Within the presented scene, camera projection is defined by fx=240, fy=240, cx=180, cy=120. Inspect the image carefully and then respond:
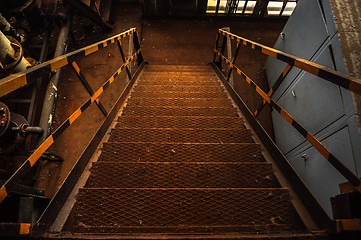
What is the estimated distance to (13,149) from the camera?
14.7 feet

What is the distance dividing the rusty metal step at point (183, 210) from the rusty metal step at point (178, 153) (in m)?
0.59

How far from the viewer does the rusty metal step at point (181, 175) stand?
7.54 feet

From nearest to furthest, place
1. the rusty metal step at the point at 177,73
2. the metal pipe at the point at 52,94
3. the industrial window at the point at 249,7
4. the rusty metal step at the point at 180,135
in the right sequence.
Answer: the rusty metal step at the point at 180,135 → the metal pipe at the point at 52,94 → the rusty metal step at the point at 177,73 → the industrial window at the point at 249,7

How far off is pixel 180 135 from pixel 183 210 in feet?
4.03

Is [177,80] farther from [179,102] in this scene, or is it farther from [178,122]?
[178,122]

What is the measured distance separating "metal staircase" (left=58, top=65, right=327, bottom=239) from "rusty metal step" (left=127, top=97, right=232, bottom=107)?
64cm

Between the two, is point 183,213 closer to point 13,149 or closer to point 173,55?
point 13,149

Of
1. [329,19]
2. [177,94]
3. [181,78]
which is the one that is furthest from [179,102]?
[329,19]

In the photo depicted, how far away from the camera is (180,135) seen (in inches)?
122

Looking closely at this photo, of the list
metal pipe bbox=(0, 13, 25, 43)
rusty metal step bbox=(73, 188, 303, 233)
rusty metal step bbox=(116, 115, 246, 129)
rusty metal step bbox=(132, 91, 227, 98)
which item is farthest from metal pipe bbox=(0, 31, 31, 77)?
rusty metal step bbox=(73, 188, 303, 233)

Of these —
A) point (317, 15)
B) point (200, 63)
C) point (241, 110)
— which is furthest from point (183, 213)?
point (200, 63)

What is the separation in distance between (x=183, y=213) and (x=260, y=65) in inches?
256

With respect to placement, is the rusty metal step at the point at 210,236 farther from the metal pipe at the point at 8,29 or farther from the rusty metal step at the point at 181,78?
the metal pipe at the point at 8,29

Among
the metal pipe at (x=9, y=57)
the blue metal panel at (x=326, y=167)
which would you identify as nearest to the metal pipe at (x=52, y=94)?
the metal pipe at (x=9, y=57)
